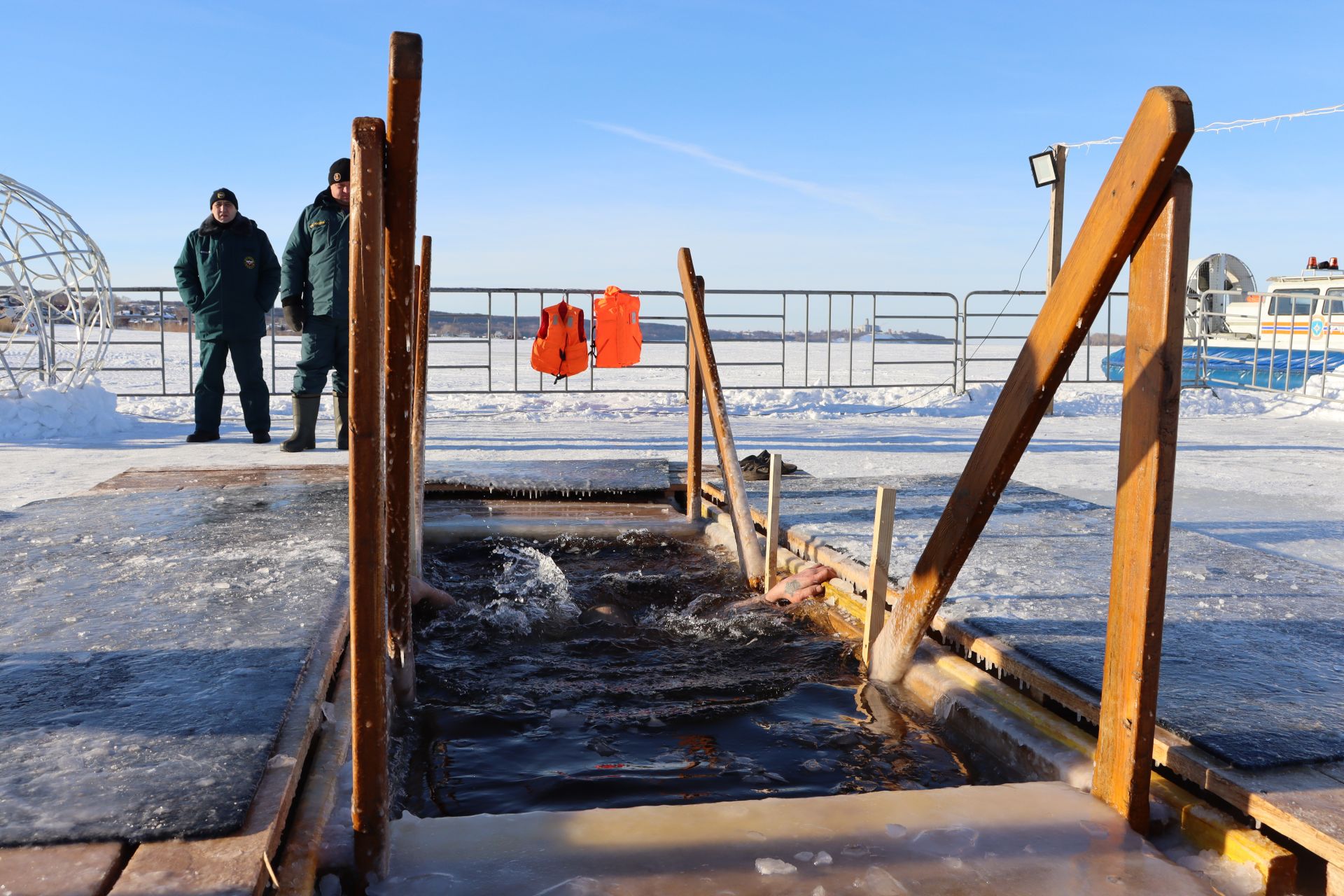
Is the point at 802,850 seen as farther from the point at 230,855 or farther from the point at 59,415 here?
the point at 59,415

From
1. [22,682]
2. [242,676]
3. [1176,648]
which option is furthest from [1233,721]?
[22,682]

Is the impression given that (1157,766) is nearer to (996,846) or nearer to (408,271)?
(996,846)

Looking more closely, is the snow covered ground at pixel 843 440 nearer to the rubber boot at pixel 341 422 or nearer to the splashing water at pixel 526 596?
the rubber boot at pixel 341 422

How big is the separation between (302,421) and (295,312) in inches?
32.0

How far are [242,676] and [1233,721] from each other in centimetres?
205

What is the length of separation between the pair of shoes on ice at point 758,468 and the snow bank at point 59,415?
592 cm

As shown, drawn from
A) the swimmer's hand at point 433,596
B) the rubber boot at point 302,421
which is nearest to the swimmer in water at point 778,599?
the swimmer's hand at point 433,596

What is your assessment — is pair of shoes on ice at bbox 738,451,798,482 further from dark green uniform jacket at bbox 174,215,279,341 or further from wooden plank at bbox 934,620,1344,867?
dark green uniform jacket at bbox 174,215,279,341

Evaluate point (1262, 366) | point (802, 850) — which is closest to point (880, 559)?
point (802, 850)

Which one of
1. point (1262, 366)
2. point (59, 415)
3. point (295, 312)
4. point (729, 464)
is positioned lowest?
point (59, 415)

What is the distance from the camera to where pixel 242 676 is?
7.18 ft

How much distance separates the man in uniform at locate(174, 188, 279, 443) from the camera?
25.4 feet

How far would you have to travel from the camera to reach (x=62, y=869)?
1.41 meters

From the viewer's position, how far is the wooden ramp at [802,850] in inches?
64.7
